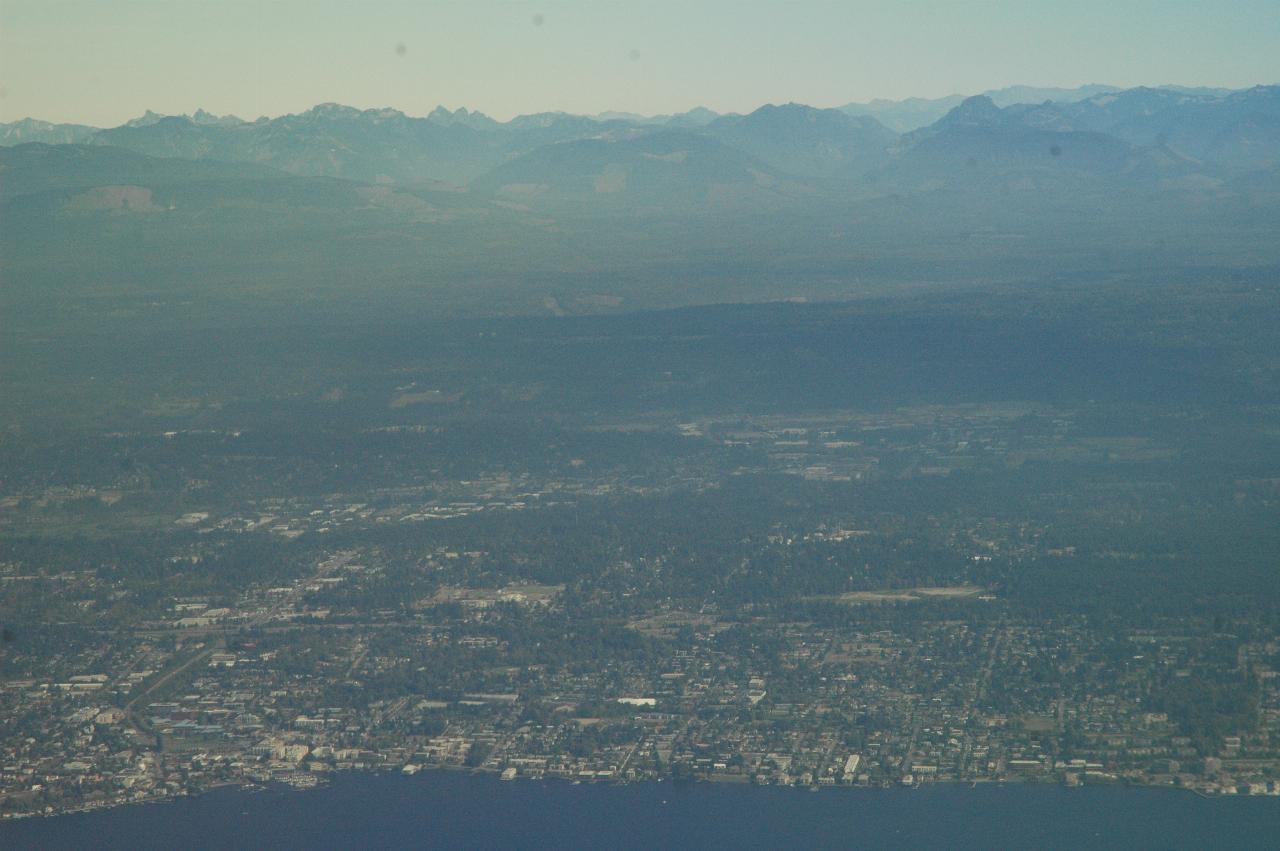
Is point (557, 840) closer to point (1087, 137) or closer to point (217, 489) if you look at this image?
point (217, 489)

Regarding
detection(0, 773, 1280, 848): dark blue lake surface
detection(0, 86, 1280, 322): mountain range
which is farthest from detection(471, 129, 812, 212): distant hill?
detection(0, 773, 1280, 848): dark blue lake surface

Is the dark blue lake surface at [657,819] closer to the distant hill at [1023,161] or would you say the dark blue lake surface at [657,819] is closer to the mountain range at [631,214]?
the mountain range at [631,214]

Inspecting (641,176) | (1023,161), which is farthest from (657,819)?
(1023,161)

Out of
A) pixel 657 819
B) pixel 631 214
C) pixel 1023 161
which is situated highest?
pixel 1023 161

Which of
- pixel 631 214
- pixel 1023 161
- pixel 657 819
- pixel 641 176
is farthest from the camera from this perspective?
pixel 641 176

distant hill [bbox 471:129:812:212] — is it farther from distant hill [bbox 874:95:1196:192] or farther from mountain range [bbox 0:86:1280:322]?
distant hill [bbox 874:95:1196:192]

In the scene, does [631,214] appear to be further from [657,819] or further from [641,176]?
[657,819]

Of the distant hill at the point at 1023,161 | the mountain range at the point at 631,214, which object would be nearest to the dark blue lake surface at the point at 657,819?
the mountain range at the point at 631,214

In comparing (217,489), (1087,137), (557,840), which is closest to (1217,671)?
(557,840)

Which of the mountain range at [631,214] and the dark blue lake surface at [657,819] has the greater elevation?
the mountain range at [631,214]

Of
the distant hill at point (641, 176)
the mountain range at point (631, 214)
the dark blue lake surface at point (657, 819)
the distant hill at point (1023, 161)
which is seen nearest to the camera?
the dark blue lake surface at point (657, 819)
